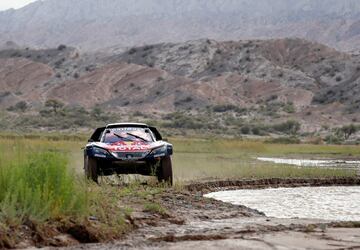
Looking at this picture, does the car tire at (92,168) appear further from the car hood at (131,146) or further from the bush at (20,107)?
the bush at (20,107)

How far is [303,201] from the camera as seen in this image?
1941cm

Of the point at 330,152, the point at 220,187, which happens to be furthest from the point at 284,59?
the point at 220,187

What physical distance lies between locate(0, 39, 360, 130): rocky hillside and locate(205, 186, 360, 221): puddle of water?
58.5 meters

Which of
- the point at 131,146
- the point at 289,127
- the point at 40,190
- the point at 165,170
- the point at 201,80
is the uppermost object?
the point at 201,80

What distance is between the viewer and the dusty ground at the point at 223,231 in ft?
32.9

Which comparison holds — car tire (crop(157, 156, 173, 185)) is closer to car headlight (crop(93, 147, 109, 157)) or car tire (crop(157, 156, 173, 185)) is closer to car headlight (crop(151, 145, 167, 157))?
car headlight (crop(151, 145, 167, 157))

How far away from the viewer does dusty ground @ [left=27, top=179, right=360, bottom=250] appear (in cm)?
1003

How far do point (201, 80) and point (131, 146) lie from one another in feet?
277

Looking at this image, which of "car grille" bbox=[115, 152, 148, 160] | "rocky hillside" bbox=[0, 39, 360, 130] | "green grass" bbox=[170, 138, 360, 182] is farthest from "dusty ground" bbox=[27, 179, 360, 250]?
"rocky hillside" bbox=[0, 39, 360, 130]

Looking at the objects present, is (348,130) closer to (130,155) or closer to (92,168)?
(130,155)

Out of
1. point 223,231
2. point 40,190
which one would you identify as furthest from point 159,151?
point 40,190

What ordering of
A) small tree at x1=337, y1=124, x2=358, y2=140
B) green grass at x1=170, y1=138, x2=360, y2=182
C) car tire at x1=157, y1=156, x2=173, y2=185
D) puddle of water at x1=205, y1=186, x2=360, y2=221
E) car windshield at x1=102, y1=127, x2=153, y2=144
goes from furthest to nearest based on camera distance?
1. small tree at x1=337, y1=124, x2=358, y2=140
2. green grass at x1=170, y1=138, x2=360, y2=182
3. car windshield at x1=102, y1=127, x2=153, y2=144
4. car tire at x1=157, y1=156, x2=173, y2=185
5. puddle of water at x1=205, y1=186, x2=360, y2=221

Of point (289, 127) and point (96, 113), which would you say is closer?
point (289, 127)

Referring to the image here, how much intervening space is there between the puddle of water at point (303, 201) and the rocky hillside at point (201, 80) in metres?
58.5
